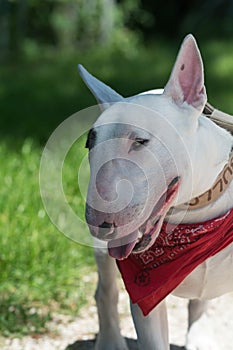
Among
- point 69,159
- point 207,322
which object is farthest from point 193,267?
point 69,159

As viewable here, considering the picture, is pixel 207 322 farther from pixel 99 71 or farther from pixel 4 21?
pixel 4 21

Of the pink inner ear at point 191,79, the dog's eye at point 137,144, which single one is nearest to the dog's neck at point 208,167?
the pink inner ear at point 191,79

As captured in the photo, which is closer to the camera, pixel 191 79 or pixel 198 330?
pixel 191 79

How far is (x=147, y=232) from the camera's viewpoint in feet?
9.37

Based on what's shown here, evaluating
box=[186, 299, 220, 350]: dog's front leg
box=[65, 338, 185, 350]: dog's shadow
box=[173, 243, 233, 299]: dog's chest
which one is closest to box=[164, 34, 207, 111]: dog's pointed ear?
box=[173, 243, 233, 299]: dog's chest

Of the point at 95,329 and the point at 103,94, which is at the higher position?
the point at 103,94

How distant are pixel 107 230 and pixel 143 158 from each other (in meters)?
0.25

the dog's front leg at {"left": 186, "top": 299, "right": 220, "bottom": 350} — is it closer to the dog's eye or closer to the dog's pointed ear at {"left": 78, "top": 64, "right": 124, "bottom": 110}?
the dog's pointed ear at {"left": 78, "top": 64, "right": 124, "bottom": 110}

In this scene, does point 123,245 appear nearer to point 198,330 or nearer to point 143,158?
point 143,158

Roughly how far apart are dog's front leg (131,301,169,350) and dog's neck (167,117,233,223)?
40 centimetres

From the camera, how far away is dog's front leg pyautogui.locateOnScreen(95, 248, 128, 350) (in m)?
3.84

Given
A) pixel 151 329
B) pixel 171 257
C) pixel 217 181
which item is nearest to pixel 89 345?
pixel 151 329

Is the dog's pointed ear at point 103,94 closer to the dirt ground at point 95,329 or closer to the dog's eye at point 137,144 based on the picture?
the dog's eye at point 137,144

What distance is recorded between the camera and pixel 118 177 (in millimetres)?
2746
